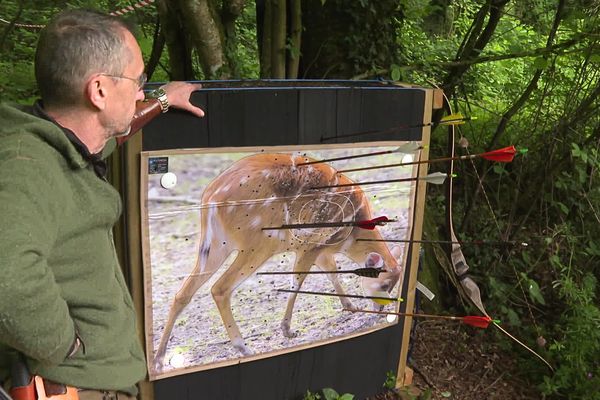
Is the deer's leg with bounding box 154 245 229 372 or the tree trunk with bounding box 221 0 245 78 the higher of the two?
the tree trunk with bounding box 221 0 245 78

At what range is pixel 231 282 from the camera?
2.39 meters

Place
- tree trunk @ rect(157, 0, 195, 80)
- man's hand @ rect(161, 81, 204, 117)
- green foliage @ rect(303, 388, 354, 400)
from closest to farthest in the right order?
man's hand @ rect(161, 81, 204, 117)
green foliage @ rect(303, 388, 354, 400)
tree trunk @ rect(157, 0, 195, 80)

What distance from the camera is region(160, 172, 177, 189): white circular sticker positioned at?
2.11 metres

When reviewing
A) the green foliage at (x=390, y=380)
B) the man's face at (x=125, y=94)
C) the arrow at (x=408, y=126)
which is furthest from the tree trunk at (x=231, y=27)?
the green foliage at (x=390, y=380)

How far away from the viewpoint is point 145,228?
2.14 m

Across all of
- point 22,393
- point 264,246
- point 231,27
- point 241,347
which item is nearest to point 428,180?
point 264,246

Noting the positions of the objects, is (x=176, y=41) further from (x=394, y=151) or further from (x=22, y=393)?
(x=22, y=393)

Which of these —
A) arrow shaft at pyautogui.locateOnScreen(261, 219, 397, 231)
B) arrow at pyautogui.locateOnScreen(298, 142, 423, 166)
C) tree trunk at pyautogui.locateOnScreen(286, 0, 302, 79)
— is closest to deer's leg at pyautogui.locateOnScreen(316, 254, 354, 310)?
arrow shaft at pyautogui.locateOnScreen(261, 219, 397, 231)

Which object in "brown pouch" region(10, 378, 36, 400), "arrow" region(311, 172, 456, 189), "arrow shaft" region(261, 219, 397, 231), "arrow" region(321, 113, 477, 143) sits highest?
"arrow" region(321, 113, 477, 143)

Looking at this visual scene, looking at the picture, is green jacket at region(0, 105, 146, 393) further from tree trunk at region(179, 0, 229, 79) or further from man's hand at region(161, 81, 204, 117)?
tree trunk at region(179, 0, 229, 79)

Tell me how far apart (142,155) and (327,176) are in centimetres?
81

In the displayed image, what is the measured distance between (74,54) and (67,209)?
0.37 metres

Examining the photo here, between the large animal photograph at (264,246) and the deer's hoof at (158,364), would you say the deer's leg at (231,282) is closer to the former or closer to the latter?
the large animal photograph at (264,246)

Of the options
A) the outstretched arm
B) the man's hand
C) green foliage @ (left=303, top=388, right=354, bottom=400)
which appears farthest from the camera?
green foliage @ (left=303, top=388, right=354, bottom=400)
